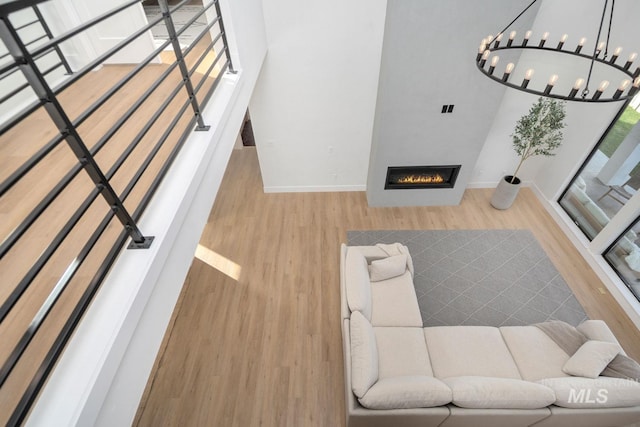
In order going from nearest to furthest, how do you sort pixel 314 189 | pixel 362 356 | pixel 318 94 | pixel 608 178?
1. pixel 362 356
2. pixel 608 178
3. pixel 318 94
4. pixel 314 189

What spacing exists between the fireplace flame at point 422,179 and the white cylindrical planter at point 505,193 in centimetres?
99

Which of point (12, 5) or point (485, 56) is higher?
point (12, 5)

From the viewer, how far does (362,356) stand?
255 centimetres

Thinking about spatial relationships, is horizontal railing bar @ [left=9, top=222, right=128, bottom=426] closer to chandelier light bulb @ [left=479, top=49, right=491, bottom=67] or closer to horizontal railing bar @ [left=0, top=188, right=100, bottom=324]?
horizontal railing bar @ [left=0, top=188, right=100, bottom=324]

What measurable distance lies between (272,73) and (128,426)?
402cm

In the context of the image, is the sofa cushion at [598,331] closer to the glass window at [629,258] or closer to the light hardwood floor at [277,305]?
the light hardwood floor at [277,305]

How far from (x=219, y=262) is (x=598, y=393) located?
4220 mm

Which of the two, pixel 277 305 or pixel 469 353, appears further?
pixel 277 305

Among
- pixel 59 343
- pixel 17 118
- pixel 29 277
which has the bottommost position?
pixel 59 343

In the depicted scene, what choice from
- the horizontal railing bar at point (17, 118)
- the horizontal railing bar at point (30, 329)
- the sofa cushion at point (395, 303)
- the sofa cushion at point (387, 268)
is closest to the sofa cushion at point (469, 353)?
the sofa cushion at point (395, 303)

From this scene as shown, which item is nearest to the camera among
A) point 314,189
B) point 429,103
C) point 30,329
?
point 30,329

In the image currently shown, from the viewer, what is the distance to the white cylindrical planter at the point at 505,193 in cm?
482

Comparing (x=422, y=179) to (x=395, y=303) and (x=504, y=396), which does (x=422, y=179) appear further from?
(x=504, y=396)

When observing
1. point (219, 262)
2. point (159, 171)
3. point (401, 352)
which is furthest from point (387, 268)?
point (159, 171)
